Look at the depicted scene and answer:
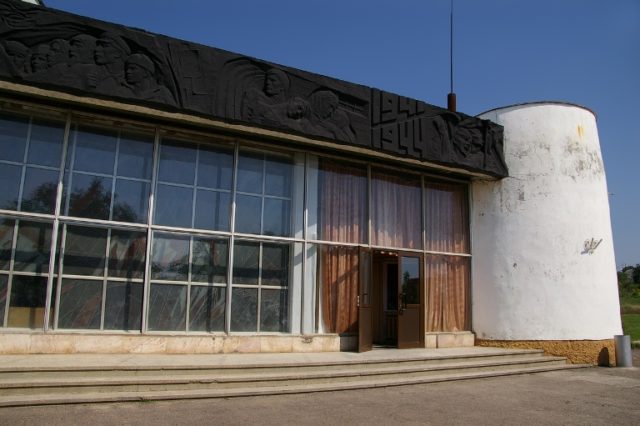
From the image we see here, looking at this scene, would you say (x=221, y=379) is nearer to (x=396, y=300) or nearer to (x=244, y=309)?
(x=244, y=309)

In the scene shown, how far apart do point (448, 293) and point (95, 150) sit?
8016 mm

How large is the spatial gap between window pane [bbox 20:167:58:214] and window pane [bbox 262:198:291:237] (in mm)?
3651

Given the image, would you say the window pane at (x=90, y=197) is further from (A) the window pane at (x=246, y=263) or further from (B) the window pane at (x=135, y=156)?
(A) the window pane at (x=246, y=263)

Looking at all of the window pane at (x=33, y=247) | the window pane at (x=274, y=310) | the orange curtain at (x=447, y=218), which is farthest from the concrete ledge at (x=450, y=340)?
the window pane at (x=33, y=247)

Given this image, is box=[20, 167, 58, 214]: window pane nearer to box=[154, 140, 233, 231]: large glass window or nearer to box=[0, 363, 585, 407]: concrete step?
box=[154, 140, 233, 231]: large glass window

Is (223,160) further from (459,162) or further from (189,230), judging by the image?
(459,162)

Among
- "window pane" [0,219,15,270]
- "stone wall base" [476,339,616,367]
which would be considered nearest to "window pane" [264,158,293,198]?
"window pane" [0,219,15,270]

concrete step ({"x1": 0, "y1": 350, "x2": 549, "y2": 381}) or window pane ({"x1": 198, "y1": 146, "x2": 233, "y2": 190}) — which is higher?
window pane ({"x1": 198, "y1": 146, "x2": 233, "y2": 190})

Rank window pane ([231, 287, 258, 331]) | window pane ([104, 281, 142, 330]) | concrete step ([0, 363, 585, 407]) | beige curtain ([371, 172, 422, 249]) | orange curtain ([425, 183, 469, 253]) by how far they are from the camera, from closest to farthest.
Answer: concrete step ([0, 363, 585, 407]), window pane ([104, 281, 142, 330]), window pane ([231, 287, 258, 331]), beige curtain ([371, 172, 422, 249]), orange curtain ([425, 183, 469, 253])

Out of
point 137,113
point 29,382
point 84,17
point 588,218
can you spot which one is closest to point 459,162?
point 588,218

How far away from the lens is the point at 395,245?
1155 centimetres

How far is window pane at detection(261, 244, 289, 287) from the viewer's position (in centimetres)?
1000

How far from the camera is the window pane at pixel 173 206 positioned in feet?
30.3

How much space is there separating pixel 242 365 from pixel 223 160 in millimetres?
3921
